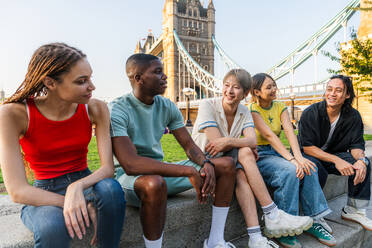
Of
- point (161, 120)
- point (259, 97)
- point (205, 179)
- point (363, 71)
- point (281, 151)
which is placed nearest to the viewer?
point (205, 179)

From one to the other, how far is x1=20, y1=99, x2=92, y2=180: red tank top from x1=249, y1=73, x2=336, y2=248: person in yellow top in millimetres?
1056

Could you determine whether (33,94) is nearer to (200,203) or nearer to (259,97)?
(200,203)

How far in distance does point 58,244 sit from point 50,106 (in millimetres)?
519

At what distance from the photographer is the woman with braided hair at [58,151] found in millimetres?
912

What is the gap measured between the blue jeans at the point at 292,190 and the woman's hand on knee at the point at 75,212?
1045mm

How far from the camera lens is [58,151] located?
42.4 inches

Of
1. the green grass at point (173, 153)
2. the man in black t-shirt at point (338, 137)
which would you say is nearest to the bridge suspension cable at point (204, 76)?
the green grass at point (173, 153)

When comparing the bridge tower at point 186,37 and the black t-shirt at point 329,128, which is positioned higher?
the bridge tower at point 186,37

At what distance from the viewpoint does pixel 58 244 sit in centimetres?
85

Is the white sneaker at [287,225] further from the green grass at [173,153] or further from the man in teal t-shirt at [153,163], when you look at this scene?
the green grass at [173,153]

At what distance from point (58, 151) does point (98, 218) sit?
328 millimetres

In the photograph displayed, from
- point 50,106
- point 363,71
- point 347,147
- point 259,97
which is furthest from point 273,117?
point 363,71

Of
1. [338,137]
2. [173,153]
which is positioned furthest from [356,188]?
[173,153]

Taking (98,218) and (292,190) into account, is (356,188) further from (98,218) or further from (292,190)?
(98,218)
